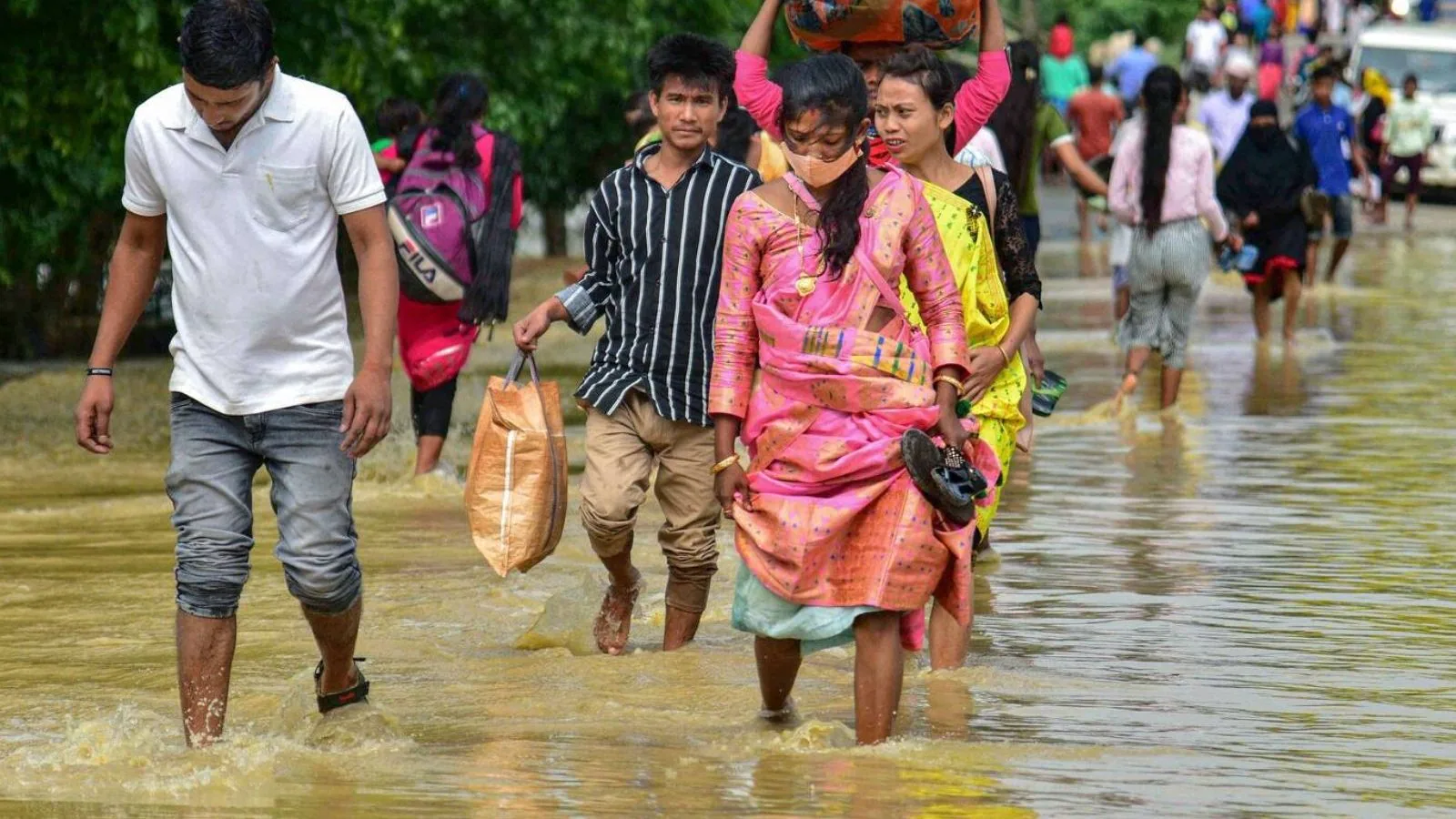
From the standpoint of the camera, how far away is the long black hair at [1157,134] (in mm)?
12734

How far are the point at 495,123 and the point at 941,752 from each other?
11.6m

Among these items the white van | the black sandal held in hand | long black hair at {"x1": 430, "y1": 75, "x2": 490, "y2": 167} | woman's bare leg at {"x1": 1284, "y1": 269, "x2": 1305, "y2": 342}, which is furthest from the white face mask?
the white van

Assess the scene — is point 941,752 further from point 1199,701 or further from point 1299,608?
point 1299,608

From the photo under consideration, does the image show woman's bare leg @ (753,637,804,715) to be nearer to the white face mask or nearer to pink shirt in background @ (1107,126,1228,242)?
the white face mask

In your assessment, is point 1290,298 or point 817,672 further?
point 1290,298

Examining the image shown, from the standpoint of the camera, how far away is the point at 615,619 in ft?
24.3

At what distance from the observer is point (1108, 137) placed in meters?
25.8

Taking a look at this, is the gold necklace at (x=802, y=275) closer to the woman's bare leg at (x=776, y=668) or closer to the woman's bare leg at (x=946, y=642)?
the woman's bare leg at (x=776, y=668)

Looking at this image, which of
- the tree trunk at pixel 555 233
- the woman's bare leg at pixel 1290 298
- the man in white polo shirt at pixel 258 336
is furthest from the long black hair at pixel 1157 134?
the tree trunk at pixel 555 233

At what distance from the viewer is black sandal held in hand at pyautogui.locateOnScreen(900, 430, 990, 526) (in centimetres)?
571

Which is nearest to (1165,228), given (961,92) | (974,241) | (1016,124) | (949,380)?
(1016,124)

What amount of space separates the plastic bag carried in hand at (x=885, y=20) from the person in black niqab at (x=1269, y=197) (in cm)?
940

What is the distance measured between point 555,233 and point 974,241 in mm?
20018

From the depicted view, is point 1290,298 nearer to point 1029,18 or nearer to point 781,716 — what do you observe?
point 781,716
